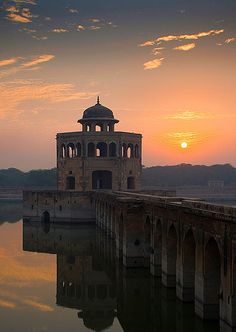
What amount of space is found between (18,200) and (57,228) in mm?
48011

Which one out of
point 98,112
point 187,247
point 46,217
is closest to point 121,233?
point 187,247

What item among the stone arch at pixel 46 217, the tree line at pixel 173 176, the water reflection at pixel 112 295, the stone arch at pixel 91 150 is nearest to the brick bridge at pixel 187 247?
the water reflection at pixel 112 295

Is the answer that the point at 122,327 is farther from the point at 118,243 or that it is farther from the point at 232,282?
the point at 118,243

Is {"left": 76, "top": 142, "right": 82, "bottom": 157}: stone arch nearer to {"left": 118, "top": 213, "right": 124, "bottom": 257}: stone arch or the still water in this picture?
the still water

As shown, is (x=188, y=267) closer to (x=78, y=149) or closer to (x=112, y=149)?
(x=78, y=149)

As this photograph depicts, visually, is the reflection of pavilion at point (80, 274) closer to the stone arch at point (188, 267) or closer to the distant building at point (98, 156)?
the stone arch at point (188, 267)

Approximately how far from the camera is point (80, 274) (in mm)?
27016

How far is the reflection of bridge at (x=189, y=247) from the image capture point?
14.9 meters

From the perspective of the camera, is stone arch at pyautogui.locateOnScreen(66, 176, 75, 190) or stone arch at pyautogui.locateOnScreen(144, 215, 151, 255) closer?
stone arch at pyautogui.locateOnScreen(144, 215, 151, 255)

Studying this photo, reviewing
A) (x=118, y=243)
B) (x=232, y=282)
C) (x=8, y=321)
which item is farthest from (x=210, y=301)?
(x=118, y=243)

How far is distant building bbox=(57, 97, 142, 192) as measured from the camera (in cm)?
5606

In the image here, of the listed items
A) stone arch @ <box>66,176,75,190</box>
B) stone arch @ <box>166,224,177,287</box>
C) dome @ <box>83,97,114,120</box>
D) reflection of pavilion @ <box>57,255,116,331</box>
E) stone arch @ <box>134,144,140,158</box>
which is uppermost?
dome @ <box>83,97,114,120</box>

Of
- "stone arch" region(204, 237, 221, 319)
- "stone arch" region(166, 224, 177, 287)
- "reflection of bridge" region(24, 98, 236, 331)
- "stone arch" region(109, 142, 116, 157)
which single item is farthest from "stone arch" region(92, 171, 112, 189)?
"stone arch" region(204, 237, 221, 319)

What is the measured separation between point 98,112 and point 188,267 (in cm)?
4161
